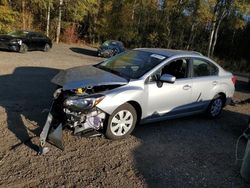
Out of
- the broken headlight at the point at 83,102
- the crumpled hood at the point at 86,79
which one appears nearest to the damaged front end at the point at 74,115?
the broken headlight at the point at 83,102

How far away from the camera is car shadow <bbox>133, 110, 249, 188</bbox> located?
177 inches

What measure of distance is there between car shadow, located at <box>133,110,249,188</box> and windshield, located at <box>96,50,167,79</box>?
1165mm

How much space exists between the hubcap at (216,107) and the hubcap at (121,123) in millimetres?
2768

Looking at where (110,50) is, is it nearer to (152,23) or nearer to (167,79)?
(167,79)

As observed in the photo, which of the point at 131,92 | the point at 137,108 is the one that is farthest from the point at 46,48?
the point at 131,92

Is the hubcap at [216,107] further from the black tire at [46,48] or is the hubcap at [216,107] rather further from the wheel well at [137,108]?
the black tire at [46,48]

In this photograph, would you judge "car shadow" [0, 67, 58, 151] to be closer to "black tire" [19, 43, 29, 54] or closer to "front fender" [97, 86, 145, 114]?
"front fender" [97, 86, 145, 114]

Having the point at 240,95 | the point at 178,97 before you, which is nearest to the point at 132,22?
the point at 240,95

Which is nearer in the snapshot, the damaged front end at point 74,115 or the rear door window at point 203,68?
the damaged front end at point 74,115

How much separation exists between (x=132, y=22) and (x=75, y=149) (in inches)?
1313

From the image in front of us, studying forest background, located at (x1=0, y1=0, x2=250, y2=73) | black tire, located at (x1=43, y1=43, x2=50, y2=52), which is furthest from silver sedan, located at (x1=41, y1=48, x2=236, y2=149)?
forest background, located at (x1=0, y1=0, x2=250, y2=73)

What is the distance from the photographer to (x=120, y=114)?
5.42 metres

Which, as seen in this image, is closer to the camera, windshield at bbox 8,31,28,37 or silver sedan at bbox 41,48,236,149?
silver sedan at bbox 41,48,236,149

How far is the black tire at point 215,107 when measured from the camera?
7430 mm
